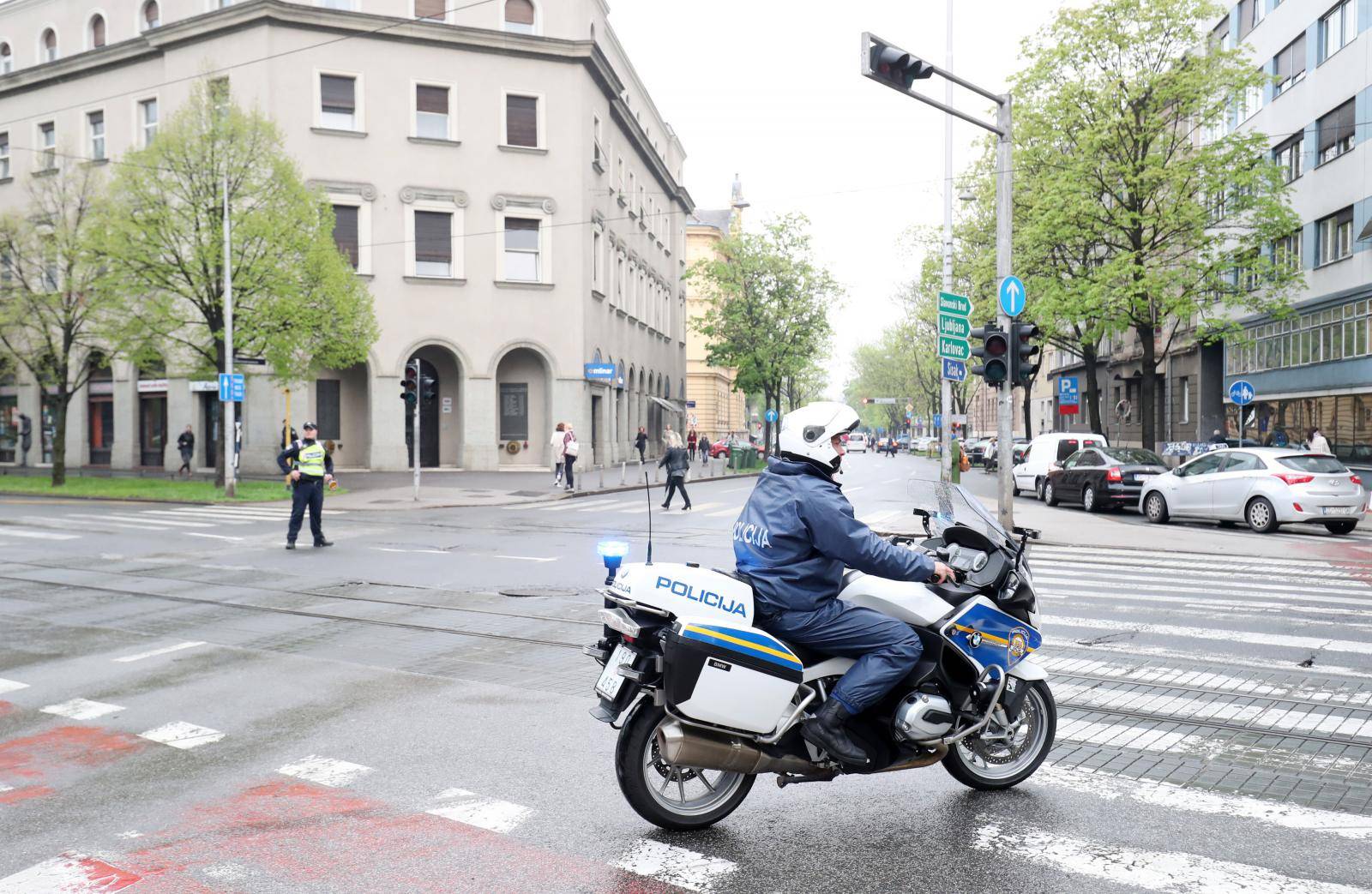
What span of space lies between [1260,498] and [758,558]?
17.5 meters

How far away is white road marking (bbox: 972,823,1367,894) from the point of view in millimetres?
3787

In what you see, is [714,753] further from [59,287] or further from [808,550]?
[59,287]

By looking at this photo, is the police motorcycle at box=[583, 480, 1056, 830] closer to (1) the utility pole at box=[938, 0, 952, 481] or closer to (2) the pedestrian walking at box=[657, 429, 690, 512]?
(2) the pedestrian walking at box=[657, 429, 690, 512]

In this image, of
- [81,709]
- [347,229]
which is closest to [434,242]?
[347,229]

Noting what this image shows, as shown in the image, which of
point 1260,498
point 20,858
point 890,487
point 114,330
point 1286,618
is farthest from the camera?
point 890,487

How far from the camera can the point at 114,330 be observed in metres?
27.2

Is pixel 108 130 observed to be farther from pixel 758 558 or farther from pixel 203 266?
pixel 758 558

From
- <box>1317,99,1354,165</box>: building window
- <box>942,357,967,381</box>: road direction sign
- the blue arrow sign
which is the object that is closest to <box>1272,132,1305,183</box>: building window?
<box>1317,99,1354,165</box>: building window

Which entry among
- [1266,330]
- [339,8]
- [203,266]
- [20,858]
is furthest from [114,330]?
[1266,330]

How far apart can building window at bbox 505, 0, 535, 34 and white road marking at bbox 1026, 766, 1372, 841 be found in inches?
1446

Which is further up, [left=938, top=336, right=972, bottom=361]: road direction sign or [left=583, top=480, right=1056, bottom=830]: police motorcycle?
[left=938, top=336, right=972, bottom=361]: road direction sign

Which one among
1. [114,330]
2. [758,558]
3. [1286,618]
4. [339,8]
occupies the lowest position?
[1286,618]

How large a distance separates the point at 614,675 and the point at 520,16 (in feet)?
122

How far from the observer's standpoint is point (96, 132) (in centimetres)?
4091
